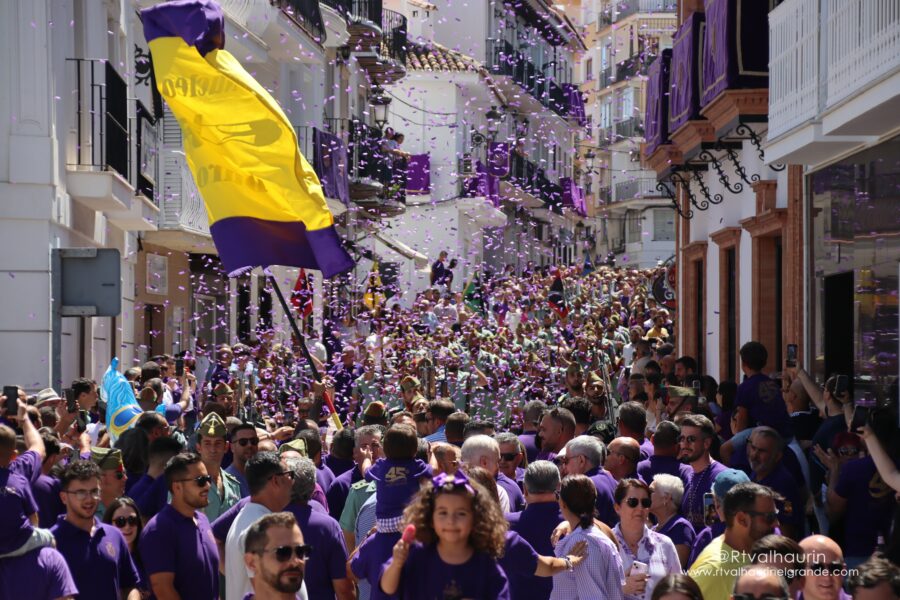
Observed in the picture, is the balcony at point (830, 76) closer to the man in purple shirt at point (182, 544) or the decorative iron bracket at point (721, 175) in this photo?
the decorative iron bracket at point (721, 175)

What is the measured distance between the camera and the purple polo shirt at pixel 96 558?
755 centimetres

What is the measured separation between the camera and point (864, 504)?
9.22 meters

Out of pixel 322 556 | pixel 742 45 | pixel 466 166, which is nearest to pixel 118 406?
pixel 322 556

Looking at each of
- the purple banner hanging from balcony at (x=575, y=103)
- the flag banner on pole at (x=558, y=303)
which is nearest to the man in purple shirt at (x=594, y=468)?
the flag banner on pole at (x=558, y=303)

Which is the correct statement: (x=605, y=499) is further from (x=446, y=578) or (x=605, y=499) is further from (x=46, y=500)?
(x=46, y=500)

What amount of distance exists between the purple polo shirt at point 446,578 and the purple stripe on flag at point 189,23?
26.9ft

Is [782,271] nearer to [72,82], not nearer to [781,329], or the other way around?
[781,329]

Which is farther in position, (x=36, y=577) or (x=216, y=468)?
(x=216, y=468)

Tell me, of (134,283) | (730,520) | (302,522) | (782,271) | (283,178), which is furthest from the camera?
(134,283)

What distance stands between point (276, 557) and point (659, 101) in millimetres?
16186

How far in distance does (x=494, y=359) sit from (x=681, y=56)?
14.7ft

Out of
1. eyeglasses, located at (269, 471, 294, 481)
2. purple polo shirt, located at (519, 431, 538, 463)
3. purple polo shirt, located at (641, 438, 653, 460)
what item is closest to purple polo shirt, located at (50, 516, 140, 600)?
eyeglasses, located at (269, 471, 294, 481)

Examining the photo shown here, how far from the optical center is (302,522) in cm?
786

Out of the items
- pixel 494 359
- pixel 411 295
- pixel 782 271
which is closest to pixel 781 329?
pixel 782 271
